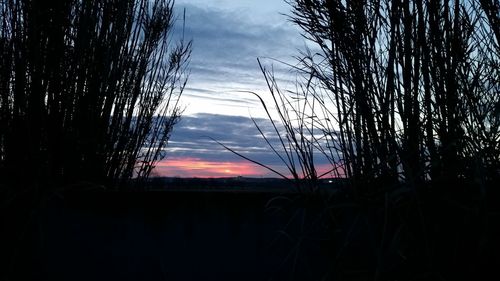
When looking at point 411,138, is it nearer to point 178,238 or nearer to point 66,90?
point 178,238

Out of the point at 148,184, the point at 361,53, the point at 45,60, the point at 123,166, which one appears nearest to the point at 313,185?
the point at 361,53

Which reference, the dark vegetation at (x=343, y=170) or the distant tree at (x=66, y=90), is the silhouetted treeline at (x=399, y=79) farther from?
the distant tree at (x=66, y=90)

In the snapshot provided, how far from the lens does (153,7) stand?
16.9 ft

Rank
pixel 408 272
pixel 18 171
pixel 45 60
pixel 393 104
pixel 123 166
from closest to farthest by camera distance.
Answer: pixel 408 272 < pixel 393 104 < pixel 18 171 < pixel 45 60 < pixel 123 166

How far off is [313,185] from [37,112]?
5.93ft

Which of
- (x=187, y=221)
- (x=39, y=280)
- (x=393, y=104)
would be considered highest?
(x=393, y=104)

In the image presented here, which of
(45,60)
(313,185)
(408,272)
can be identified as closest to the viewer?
(408,272)

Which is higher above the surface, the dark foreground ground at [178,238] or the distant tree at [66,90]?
the distant tree at [66,90]

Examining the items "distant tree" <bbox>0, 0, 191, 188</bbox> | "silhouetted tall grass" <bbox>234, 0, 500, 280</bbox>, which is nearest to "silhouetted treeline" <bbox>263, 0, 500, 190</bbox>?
"silhouetted tall grass" <bbox>234, 0, 500, 280</bbox>

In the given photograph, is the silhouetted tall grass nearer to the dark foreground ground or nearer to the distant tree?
the dark foreground ground

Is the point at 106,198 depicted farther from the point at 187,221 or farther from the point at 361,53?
the point at 361,53

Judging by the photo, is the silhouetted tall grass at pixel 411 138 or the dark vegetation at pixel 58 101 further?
the dark vegetation at pixel 58 101

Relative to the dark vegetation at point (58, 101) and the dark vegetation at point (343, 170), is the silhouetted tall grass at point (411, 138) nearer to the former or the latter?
the dark vegetation at point (343, 170)

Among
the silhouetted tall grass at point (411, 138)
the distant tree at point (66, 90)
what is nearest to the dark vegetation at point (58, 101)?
the distant tree at point (66, 90)
